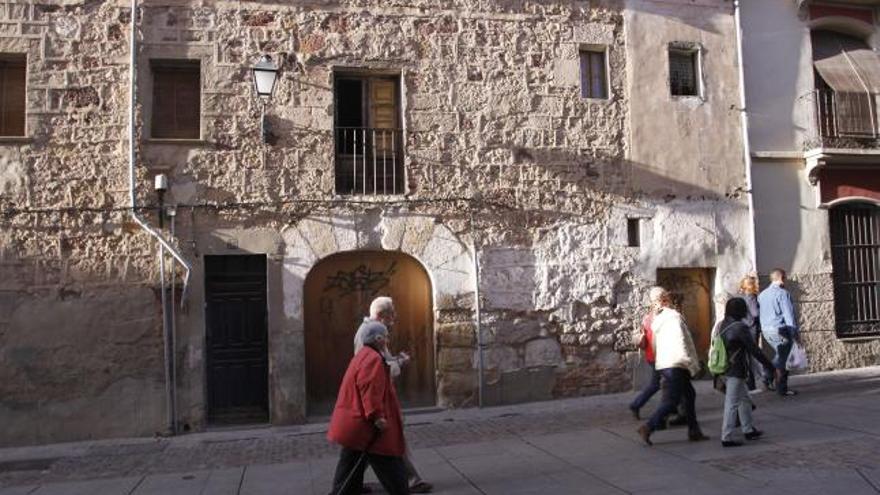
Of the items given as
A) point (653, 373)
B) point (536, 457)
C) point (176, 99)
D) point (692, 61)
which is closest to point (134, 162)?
point (176, 99)

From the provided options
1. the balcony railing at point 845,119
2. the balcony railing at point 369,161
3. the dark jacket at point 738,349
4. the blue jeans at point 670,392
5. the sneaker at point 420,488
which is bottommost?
the sneaker at point 420,488

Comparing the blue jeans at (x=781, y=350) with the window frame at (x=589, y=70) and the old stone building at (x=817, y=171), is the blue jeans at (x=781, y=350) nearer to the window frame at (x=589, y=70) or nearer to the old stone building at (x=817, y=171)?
the old stone building at (x=817, y=171)

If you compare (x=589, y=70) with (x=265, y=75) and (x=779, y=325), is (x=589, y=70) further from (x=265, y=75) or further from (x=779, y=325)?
(x=265, y=75)

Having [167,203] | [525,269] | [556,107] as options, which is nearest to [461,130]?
[556,107]

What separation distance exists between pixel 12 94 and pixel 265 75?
3.17 meters

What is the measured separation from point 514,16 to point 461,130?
1.79 m

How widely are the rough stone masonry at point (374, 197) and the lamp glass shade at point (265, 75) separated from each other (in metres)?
0.42

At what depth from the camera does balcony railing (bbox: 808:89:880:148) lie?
11.3 metres

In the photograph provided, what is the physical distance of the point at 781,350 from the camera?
913 centimetres

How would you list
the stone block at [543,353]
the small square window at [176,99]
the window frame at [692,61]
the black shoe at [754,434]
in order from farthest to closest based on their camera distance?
1. the window frame at [692,61]
2. the stone block at [543,353]
3. the small square window at [176,99]
4. the black shoe at [754,434]

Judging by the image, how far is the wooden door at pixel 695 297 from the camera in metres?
10.9

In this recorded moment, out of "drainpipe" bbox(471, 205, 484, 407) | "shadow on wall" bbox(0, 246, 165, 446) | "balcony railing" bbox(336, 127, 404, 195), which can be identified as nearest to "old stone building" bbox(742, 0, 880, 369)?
"drainpipe" bbox(471, 205, 484, 407)

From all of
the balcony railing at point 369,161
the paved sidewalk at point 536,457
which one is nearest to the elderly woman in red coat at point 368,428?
the paved sidewalk at point 536,457

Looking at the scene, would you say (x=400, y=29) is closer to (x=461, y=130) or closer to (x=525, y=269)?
(x=461, y=130)
